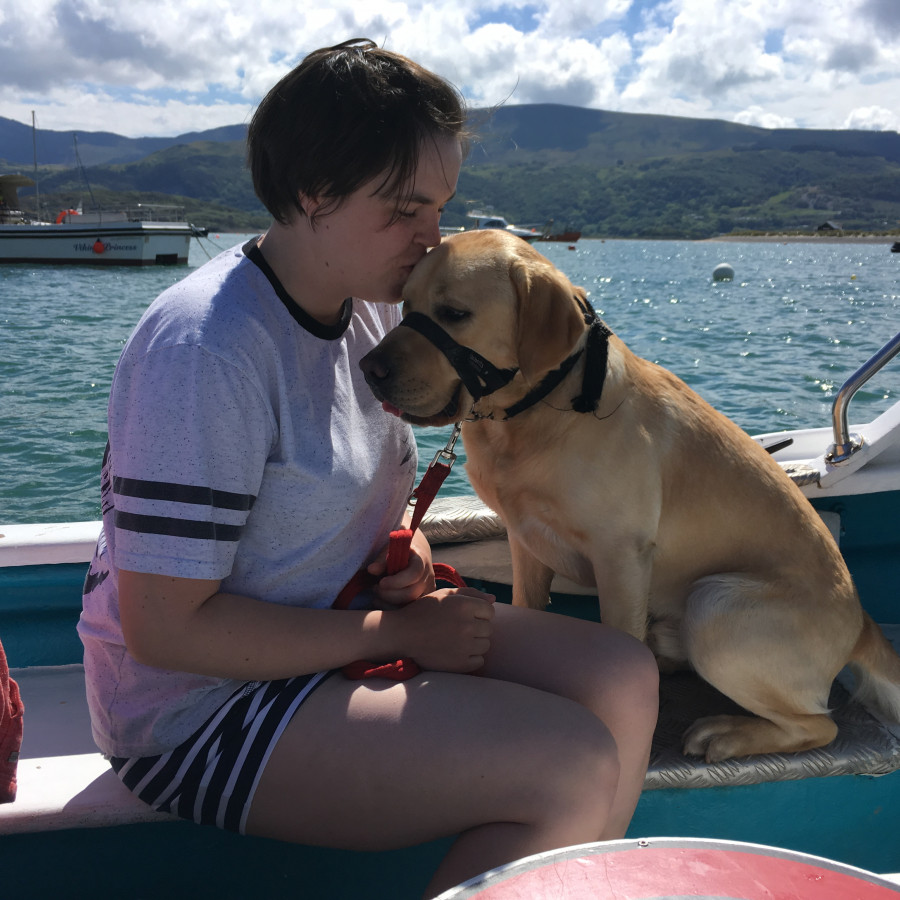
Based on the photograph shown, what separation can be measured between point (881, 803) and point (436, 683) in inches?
56.1

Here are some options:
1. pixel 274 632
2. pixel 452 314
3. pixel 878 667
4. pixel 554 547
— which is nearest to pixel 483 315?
pixel 452 314

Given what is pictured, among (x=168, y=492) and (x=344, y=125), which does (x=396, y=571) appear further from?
(x=344, y=125)

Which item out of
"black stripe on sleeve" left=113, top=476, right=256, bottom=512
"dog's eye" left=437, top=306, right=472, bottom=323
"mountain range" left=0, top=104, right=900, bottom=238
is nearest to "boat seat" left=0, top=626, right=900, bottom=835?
"black stripe on sleeve" left=113, top=476, right=256, bottom=512

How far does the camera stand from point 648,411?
207 cm

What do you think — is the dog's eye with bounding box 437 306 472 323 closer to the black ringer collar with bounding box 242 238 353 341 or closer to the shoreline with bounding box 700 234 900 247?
the black ringer collar with bounding box 242 238 353 341

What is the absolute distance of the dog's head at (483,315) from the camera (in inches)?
71.3

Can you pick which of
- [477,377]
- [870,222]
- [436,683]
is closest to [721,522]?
[477,377]

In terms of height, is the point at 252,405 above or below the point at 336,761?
above

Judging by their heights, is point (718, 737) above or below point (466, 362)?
below

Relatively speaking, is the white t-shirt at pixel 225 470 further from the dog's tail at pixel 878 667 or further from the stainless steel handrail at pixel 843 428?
the stainless steel handrail at pixel 843 428

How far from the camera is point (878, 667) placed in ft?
7.08

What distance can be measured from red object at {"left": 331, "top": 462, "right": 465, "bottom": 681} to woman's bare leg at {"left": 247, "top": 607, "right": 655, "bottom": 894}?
0.11 ft

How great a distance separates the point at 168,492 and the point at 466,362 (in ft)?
2.81

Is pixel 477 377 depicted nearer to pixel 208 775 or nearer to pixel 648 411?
pixel 648 411
